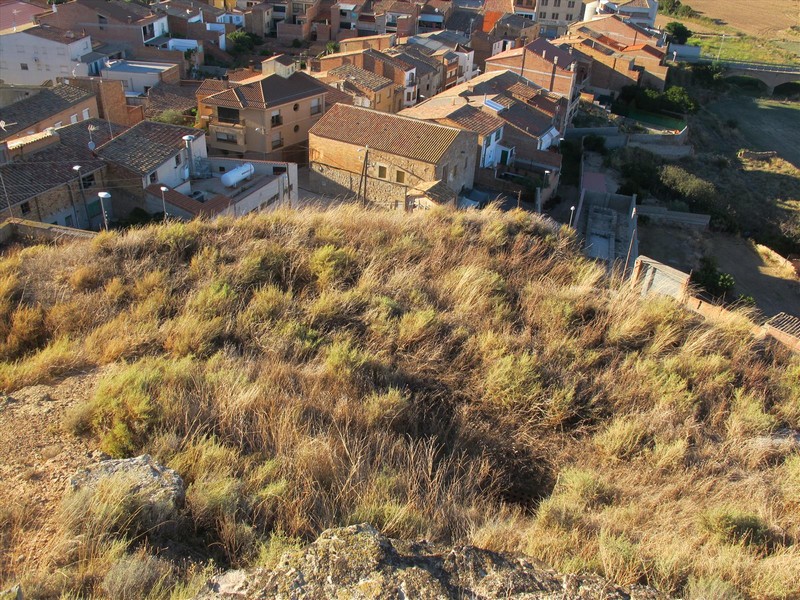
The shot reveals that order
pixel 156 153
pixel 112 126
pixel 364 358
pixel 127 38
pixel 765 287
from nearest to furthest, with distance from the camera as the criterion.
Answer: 1. pixel 364 358
2. pixel 156 153
3. pixel 112 126
4. pixel 765 287
5. pixel 127 38

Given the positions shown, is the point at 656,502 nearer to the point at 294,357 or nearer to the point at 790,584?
the point at 790,584

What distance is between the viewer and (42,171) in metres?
18.9

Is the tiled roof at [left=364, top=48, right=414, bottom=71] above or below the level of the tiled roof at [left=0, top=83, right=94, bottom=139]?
above

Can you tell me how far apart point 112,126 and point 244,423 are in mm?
22899

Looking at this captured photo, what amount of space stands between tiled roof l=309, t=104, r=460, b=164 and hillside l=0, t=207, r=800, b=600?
15.3 metres

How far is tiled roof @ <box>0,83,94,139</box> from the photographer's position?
81.7 feet

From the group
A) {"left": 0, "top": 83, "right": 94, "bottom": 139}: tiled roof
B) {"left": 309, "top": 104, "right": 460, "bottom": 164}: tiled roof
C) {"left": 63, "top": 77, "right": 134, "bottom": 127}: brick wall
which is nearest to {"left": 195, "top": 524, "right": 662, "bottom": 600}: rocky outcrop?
{"left": 309, "top": 104, "right": 460, "bottom": 164}: tiled roof

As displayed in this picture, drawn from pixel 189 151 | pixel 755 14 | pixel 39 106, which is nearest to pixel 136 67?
pixel 39 106

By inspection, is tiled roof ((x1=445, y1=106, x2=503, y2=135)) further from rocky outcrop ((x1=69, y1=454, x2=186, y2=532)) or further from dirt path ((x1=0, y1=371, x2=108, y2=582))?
rocky outcrop ((x1=69, y1=454, x2=186, y2=532))

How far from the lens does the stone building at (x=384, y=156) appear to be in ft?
77.4

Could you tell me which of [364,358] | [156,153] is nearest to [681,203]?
[156,153]

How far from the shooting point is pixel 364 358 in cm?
588

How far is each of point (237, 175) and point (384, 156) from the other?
5531mm

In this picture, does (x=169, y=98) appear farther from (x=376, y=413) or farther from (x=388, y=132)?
(x=376, y=413)
